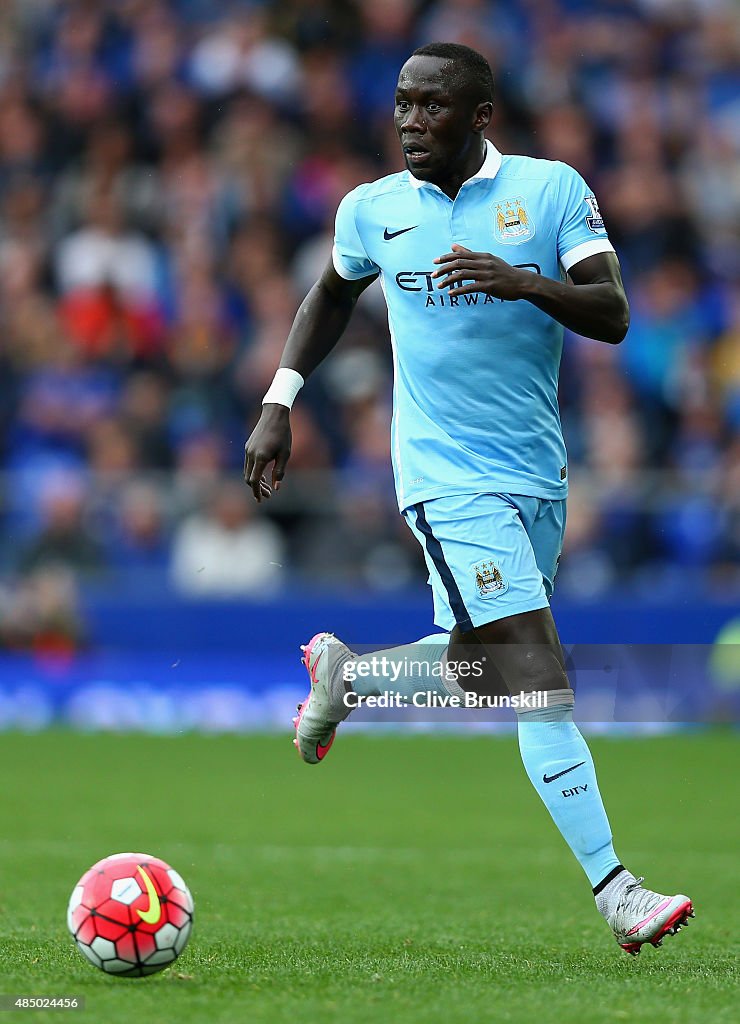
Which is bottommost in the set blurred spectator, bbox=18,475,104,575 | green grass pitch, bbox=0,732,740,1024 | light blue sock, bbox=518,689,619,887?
green grass pitch, bbox=0,732,740,1024

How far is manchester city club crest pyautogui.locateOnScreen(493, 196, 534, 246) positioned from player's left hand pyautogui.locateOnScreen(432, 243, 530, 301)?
→ 1.32 feet

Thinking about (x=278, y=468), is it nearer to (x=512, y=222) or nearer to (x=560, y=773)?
(x=512, y=222)

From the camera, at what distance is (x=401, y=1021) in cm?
390

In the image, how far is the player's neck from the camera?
5.12m

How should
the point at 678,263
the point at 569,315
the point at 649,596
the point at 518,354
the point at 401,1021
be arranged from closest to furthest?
the point at 401,1021 < the point at 569,315 < the point at 518,354 < the point at 649,596 < the point at 678,263

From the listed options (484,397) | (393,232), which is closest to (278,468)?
(484,397)

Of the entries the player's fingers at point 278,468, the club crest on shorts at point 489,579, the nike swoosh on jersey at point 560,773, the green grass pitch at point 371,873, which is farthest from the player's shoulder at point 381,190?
the green grass pitch at point 371,873

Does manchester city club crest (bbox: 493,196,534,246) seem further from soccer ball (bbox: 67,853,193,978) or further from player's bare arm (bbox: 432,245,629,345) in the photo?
soccer ball (bbox: 67,853,193,978)

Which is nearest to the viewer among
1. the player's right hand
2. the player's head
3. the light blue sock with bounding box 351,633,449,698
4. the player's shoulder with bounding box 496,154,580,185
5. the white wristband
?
the player's head

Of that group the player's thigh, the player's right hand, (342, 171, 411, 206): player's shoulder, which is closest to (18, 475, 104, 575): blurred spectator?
the player's right hand

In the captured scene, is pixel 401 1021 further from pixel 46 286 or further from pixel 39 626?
pixel 46 286

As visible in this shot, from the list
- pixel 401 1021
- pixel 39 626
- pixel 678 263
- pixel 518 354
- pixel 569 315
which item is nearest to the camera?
pixel 401 1021

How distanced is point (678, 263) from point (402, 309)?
9.42m

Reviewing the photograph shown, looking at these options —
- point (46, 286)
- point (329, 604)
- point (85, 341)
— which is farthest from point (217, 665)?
point (46, 286)
